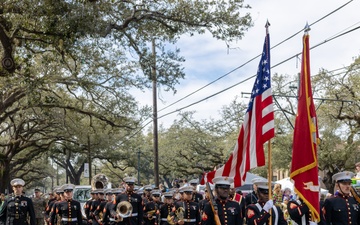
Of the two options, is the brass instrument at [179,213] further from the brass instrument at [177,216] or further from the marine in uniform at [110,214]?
the marine in uniform at [110,214]

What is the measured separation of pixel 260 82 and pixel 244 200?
342 inches

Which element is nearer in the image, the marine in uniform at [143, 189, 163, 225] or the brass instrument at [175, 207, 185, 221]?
the brass instrument at [175, 207, 185, 221]

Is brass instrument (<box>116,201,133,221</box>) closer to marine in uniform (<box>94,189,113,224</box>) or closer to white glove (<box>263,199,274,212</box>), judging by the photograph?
marine in uniform (<box>94,189,113,224</box>)

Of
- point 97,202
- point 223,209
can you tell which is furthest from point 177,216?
point 223,209

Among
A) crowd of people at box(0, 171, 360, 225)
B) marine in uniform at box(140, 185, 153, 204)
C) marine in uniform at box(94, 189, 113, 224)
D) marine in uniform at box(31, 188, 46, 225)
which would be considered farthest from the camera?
marine in uniform at box(31, 188, 46, 225)

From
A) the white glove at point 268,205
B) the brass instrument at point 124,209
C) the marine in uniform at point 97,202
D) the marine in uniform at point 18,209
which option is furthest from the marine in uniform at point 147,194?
the white glove at point 268,205

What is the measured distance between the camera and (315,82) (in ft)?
118

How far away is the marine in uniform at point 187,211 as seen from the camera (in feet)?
49.1

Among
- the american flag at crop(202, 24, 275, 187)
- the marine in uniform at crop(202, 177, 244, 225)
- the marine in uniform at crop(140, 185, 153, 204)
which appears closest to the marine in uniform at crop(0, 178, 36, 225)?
the marine in uniform at crop(140, 185, 153, 204)

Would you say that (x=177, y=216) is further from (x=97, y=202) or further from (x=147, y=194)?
(x=147, y=194)

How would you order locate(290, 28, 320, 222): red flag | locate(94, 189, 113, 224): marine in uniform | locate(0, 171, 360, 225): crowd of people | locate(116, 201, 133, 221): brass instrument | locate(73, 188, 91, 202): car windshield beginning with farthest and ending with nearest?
locate(73, 188, 91, 202): car windshield
locate(94, 189, 113, 224): marine in uniform
locate(116, 201, 133, 221): brass instrument
locate(0, 171, 360, 225): crowd of people
locate(290, 28, 320, 222): red flag

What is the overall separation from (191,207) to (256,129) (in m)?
6.97

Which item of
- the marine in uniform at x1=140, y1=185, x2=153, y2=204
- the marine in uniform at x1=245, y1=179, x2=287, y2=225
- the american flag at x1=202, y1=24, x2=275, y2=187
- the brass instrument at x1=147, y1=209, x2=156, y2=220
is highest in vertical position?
the american flag at x1=202, y1=24, x2=275, y2=187

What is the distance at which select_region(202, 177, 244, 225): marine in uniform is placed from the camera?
9242 mm
